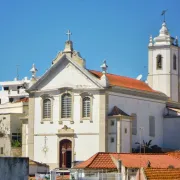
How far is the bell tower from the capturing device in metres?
70.8

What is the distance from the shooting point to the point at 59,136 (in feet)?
203

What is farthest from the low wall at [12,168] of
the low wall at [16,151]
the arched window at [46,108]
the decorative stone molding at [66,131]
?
the low wall at [16,151]

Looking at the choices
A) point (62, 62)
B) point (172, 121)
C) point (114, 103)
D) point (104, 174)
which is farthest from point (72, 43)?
point (104, 174)

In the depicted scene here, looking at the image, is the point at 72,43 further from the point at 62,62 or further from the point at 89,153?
the point at 89,153

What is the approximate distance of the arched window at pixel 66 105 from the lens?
61719mm

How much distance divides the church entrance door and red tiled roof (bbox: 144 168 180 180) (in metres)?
32.4

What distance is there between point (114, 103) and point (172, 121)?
23.8 ft

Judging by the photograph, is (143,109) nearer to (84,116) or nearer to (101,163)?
(84,116)

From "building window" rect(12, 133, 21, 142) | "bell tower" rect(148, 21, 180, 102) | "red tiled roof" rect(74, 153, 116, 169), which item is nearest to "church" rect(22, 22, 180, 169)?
"building window" rect(12, 133, 21, 142)

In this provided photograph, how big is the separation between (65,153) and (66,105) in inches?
158

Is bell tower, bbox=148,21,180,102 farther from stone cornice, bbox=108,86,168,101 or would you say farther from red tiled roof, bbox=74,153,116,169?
red tiled roof, bbox=74,153,116,169

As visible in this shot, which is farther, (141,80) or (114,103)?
(141,80)

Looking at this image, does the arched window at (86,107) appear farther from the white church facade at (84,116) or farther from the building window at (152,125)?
the building window at (152,125)

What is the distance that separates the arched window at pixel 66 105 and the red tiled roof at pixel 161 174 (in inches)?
1291
